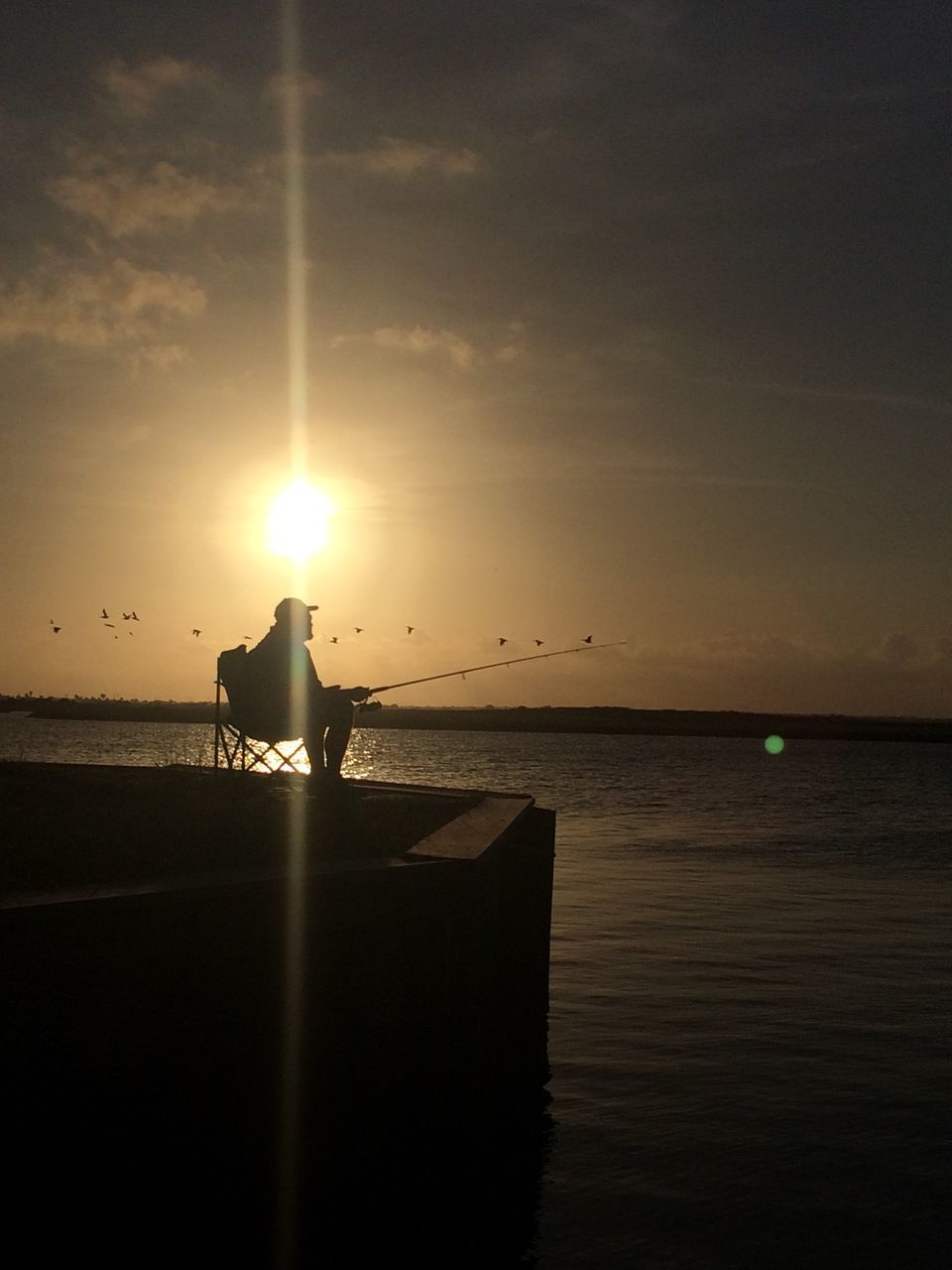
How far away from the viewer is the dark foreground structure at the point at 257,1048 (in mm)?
5398

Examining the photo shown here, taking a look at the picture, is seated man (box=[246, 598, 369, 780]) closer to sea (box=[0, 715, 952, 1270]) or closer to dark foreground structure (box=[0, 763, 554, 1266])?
dark foreground structure (box=[0, 763, 554, 1266])

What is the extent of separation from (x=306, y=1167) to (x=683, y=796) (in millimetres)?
42191

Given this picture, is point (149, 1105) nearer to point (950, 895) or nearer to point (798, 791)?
point (950, 895)

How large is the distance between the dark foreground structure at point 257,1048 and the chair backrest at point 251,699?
284 centimetres

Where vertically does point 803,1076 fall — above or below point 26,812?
below

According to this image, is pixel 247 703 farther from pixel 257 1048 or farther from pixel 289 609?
pixel 257 1048

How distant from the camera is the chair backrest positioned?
1253 cm

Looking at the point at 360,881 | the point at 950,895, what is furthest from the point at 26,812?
the point at 950,895

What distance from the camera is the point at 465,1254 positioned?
662 centimetres

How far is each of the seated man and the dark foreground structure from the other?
2395 mm

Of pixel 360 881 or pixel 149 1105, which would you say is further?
pixel 360 881

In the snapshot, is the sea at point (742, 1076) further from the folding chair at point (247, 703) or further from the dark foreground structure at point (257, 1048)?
the folding chair at point (247, 703)

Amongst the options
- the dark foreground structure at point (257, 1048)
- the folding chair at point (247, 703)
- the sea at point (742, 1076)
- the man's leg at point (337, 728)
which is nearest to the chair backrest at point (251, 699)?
the folding chair at point (247, 703)

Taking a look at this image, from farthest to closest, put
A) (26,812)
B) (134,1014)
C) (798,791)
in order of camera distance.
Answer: (798,791) → (26,812) → (134,1014)
